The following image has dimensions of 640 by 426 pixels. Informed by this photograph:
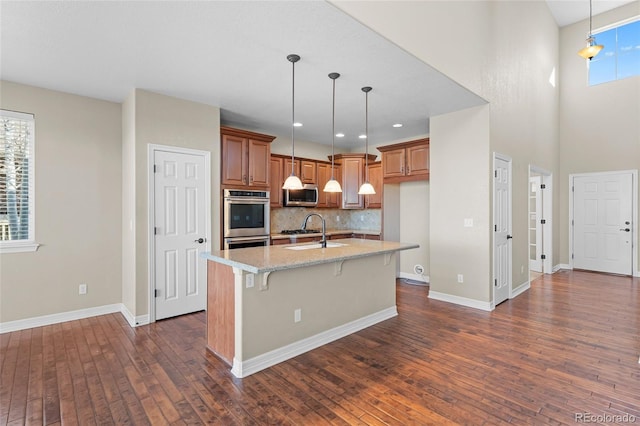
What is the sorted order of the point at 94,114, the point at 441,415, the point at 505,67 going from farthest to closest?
the point at 505,67 < the point at 94,114 < the point at 441,415

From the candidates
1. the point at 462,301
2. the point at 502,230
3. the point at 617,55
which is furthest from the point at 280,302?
the point at 617,55

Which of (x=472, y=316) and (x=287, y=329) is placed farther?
(x=472, y=316)

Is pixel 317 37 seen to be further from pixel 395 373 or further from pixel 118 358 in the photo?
pixel 118 358

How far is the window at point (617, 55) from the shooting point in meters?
6.18

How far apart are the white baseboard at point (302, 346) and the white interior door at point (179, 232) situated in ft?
5.61

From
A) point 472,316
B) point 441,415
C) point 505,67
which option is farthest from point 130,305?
point 505,67

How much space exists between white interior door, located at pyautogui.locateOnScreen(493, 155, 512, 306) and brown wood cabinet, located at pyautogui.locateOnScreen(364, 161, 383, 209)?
2091mm

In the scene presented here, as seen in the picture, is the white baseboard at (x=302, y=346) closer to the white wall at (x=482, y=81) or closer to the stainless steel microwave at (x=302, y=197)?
the white wall at (x=482, y=81)

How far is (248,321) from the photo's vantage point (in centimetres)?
258

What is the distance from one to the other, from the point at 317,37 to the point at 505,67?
3.43 m

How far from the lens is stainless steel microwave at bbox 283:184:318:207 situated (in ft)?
18.5

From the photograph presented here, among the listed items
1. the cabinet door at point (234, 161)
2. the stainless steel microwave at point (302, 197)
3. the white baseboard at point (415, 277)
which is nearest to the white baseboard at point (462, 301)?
the white baseboard at point (415, 277)

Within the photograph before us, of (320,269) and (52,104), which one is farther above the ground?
(52,104)

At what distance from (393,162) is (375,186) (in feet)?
2.68
